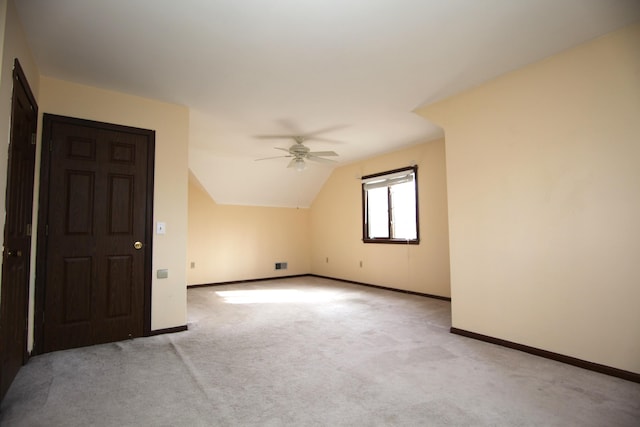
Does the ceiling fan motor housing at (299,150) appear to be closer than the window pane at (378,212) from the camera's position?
Yes

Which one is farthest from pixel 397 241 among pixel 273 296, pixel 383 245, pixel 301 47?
pixel 301 47

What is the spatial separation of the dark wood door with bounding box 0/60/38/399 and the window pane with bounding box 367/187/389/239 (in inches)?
205

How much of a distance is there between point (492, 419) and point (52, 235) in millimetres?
3769

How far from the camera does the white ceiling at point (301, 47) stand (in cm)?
226

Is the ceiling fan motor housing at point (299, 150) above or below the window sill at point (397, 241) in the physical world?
above

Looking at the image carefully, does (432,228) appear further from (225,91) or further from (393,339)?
(225,91)

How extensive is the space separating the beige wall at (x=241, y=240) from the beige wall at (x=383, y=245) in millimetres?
448

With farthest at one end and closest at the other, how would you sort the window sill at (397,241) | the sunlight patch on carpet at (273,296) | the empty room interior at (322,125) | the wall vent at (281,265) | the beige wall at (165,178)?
the wall vent at (281,265)
the window sill at (397,241)
the sunlight patch on carpet at (273,296)
the beige wall at (165,178)
the empty room interior at (322,125)

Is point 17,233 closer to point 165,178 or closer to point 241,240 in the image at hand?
point 165,178

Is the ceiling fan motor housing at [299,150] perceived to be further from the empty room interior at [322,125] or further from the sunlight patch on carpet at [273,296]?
the sunlight patch on carpet at [273,296]

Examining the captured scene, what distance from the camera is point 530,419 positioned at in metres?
1.92

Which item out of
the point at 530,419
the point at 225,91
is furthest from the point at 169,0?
the point at 530,419

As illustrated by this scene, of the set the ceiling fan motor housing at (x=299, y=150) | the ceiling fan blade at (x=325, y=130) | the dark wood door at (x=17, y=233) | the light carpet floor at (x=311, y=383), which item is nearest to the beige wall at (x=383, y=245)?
the ceiling fan blade at (x=325, y=130)

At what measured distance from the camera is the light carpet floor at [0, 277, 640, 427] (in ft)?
6.41
